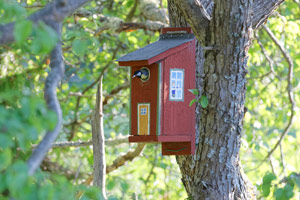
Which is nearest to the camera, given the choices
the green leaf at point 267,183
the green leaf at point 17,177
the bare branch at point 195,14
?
the green leaf at point 17,177

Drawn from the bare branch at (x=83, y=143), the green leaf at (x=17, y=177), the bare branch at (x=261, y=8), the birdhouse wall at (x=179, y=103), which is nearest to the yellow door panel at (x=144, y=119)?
the birdhouse wall at (x=179, y=103)

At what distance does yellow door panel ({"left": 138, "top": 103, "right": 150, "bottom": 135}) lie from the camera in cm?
327

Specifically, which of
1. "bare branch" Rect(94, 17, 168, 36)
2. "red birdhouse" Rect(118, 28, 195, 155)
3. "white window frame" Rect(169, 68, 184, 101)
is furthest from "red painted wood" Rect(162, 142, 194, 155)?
"bare branch" Rect(94, 17, 168, 36)

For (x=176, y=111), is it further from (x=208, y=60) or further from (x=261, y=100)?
(x=261, y=100)

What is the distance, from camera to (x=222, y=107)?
3.08m

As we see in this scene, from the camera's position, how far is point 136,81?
133 inches

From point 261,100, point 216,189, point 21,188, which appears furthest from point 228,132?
point 261,100

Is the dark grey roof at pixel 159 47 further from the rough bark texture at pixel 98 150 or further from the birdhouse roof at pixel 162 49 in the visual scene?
the rough bark texture at pixel 98 150

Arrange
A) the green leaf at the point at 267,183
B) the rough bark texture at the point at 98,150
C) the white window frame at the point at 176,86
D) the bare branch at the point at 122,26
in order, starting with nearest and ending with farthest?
1. the green leaf at the point at 267,183
2. the white window frame at the point at 176,86
3. the rough bark texture at the point at 98,150
4. the bare branch at the point at 122,26

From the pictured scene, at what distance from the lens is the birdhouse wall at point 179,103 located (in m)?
3.25

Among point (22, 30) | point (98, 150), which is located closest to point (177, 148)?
point (98, 150)

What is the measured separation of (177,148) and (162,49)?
0.69 m

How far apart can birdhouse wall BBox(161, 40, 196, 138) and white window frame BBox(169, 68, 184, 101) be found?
0.02m

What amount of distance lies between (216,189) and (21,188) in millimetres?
1883
